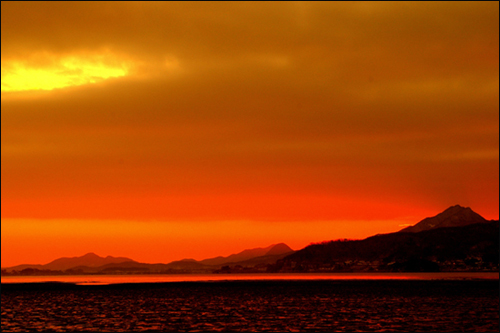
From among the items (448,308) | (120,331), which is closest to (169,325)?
(120,331)

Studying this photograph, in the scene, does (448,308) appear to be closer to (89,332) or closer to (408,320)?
(408,320)

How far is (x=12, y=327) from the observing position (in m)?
69.0

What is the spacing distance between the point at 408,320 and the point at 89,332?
4177 centimetres

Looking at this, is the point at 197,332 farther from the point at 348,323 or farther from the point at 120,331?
the point at 348,323

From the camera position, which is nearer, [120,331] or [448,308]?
[120,331]

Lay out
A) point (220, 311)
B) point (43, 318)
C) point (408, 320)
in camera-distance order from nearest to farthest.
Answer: point (408, 320) < point (43, 318) < point (220, 311)

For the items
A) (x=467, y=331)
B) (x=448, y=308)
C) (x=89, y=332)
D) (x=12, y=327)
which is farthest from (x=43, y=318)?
(x=448, y=308)

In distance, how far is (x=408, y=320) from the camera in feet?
251

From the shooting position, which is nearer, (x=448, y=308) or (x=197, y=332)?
(x=197, y=332)

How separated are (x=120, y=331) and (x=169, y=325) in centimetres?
808

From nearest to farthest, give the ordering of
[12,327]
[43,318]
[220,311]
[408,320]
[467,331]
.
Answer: [467,331] < [12,327] < [408,320] < [43,318] < [220,311]

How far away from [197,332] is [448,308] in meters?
52.6

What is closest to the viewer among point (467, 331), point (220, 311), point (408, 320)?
point (467, 331)

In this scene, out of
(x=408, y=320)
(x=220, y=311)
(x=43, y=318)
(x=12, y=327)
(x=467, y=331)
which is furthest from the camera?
(x=220, y=311)
